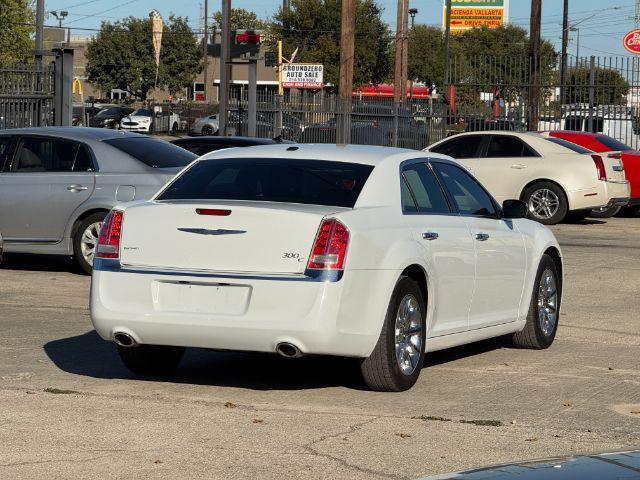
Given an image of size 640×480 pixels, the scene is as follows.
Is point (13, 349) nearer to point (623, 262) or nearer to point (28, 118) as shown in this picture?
point (623, 262)

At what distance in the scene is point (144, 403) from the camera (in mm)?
7688

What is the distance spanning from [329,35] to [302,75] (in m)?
22.6

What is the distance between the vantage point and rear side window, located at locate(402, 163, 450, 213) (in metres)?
8.55

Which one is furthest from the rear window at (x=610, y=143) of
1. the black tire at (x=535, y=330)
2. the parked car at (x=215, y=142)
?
the black tire at (x=535, y=330)

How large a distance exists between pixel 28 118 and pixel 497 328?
15199mm

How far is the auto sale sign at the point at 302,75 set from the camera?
55.1 metres

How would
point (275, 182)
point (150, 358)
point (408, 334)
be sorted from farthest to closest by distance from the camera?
1. point (150, 358)
2. point (275, 182)
3. point (408, 334)

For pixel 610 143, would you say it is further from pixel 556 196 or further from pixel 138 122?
pixel 138 122

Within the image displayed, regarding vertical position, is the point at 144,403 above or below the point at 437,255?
below

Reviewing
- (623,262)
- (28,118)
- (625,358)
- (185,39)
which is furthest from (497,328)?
(185,39)

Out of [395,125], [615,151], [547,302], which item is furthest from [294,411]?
[395,125]

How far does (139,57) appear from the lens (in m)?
89.6

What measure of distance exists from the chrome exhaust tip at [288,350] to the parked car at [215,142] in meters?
11.2

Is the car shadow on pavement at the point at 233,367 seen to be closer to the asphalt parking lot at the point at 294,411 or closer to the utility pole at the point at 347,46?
the asphalt parking lot at the point at 294,411
